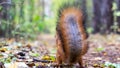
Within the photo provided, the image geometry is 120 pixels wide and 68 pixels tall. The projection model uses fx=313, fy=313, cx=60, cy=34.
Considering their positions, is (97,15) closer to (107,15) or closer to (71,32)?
(107,15)

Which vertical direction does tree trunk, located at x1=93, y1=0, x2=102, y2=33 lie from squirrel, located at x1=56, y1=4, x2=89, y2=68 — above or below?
above

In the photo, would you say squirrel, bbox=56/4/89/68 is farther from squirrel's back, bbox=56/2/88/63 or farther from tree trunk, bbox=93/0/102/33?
tree trunk, bbox=93/0/102/33

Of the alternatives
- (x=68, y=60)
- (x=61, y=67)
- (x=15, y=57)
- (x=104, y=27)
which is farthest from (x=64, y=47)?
(x=104, y=27)

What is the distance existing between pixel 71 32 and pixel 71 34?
0.03 metres

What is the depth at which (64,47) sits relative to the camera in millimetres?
3725

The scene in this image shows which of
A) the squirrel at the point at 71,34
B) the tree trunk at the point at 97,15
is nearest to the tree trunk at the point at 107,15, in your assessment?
the tree trunk at the point at 97,15

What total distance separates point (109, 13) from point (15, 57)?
9.39 metres

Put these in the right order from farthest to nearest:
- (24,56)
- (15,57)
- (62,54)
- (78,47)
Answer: (24,56) < (15,57) < (62,54) < (78,47)

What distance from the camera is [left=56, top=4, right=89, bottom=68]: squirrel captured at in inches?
143

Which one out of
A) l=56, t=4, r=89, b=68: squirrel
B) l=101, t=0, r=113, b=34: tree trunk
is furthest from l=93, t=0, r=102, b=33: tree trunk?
l=56, t=4, r=89, b=68: squirrel

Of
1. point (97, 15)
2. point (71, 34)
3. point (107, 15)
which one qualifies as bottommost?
point (71, 34)

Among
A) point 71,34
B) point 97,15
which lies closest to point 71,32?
point 71,34

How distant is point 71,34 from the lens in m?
3.67

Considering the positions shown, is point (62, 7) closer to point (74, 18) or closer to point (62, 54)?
point (74, 18)
